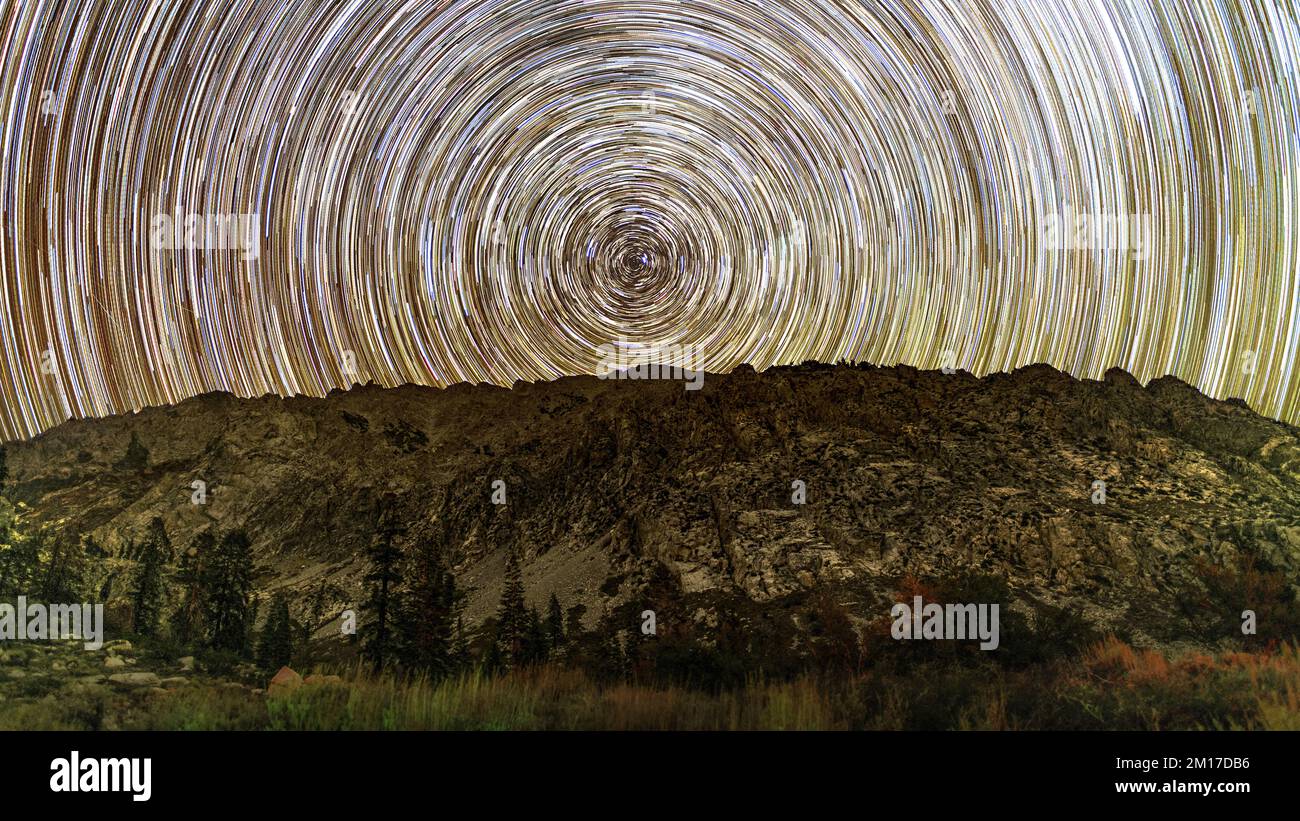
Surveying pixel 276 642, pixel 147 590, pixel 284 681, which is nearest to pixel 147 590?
pixel 147 590

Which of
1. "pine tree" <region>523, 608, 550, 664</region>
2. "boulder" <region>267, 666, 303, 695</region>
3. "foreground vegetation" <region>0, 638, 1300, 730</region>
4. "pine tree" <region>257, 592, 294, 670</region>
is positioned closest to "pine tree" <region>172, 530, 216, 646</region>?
"pine tree" <region>257, 592, 294, 670</region>

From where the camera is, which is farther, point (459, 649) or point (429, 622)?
point (429, 622)

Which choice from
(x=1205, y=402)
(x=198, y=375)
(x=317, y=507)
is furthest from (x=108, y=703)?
(x=1205, y=402)

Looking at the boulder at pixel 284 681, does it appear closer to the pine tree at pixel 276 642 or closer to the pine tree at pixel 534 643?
the pine tree at pixel 276 642

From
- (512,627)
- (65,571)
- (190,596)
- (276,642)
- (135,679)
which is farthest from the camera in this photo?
(65,571)

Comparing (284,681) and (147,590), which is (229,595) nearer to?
(147,590)

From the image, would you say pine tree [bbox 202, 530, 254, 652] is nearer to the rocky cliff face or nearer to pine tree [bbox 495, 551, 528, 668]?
the rocky cliff face

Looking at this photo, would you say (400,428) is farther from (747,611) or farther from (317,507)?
(747,611)
